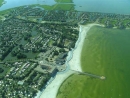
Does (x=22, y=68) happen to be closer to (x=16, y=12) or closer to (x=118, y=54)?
(x=118, y=54)

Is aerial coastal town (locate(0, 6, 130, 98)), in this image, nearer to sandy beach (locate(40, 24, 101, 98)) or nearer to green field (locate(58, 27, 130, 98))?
sandy beach (locate(40, 24, 101, 98))

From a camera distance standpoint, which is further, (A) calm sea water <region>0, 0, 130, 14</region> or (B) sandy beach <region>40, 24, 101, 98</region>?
(A) calm sea water <region>0, 0, 130, 14</region>

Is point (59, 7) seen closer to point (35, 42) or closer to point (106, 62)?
point (35, 42)

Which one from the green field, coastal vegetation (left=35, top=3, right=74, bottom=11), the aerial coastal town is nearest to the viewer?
the green field

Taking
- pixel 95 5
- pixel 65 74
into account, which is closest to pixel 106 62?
pixel 65 74

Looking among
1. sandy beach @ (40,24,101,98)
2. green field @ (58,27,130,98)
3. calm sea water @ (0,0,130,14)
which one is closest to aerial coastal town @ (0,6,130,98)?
sandy beach @ (40,24,101,98)

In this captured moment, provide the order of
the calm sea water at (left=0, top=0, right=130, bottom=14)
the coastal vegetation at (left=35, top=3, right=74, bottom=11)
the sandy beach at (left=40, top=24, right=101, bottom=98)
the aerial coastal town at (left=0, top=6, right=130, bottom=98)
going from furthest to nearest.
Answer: the coastal vegetation at (left=35, top=3, right=74, bottom=11) → the calm sea water at (left=0, top=0, right=130, bottom=14) → the aerial coastal town at (left=0, top=6, right=130, bottom=98) → the sandy beach at (left=40, top=24, right=101, bottom=98)

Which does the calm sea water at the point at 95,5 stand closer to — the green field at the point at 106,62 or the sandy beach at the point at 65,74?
the green field at the point at 106,62

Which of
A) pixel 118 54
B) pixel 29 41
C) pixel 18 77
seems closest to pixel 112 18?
pixel 118 54
